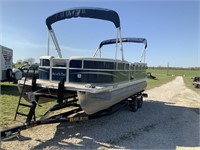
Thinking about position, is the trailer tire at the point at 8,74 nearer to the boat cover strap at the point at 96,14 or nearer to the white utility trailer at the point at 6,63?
the white utility trailer at the point at 6,63

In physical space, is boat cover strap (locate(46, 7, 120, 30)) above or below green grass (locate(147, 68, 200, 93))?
above

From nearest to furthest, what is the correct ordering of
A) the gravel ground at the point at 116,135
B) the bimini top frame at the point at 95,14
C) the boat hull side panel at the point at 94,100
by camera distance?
the gravel ground at the point at 116,135, the boat hull side panel at the point at 94,100, the bimini top frame at the point at 95,14

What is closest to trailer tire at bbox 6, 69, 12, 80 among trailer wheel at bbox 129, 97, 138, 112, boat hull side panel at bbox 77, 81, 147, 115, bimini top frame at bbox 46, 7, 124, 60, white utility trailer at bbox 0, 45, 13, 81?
white utility trailer at bbox 0, 45, 13, 81

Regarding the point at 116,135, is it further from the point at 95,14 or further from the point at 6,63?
the point at 6,63

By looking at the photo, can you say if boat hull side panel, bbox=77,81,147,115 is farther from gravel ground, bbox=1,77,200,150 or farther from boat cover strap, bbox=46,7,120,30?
boat cover strap, bbox=46,7,120,30

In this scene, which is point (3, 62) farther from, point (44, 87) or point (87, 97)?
point (87, 97)

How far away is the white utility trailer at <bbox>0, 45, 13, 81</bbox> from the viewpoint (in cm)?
1511

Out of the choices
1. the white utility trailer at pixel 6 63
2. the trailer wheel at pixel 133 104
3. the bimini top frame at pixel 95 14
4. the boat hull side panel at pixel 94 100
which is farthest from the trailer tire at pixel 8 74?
the boat hull side panel at pixel 94 100

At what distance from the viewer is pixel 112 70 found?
630 centimetres

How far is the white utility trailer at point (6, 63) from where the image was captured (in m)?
15.1

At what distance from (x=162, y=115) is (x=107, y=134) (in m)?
3.57

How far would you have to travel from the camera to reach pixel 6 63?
51.8ft

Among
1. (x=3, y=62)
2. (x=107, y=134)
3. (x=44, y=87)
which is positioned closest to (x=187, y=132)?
(x=107, y=134)

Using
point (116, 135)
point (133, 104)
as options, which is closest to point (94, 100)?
point (116, 135)
